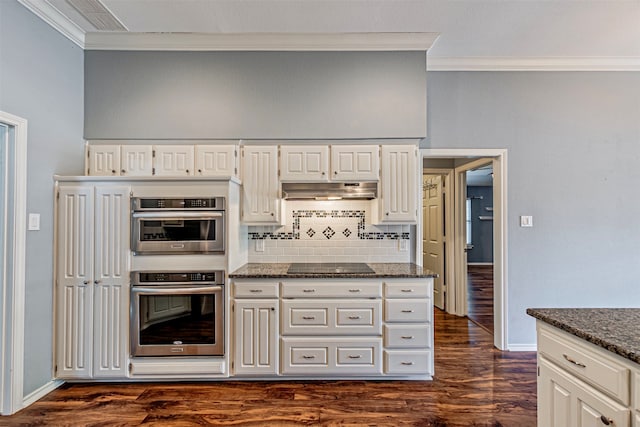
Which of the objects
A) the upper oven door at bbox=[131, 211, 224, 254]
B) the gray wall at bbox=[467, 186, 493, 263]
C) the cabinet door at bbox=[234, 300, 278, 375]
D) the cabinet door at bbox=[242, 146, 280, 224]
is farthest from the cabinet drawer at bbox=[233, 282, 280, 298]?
the gray wall at bbox=[467, 186, 493, 263]

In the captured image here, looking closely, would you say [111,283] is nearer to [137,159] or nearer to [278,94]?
[137,159]

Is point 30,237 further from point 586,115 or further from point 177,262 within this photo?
point 586,115

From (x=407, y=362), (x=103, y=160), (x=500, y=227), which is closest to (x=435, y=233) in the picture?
(x=500, y=227)

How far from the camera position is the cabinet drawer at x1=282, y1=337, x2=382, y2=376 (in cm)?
273

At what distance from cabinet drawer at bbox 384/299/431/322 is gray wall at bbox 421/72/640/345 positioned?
1223 mm

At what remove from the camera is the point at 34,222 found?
250 centimetres

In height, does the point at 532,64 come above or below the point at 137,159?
above

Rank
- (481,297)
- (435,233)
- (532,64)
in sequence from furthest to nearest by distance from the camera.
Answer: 1. (481,297)
2. (435,233)
3. (532,64)

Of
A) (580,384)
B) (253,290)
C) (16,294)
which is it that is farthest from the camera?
(253,290)

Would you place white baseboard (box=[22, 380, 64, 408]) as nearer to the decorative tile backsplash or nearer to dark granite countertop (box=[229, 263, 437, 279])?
dark granite countertop (box=[229, 263, 437, 279])

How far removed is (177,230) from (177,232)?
0.02 metres

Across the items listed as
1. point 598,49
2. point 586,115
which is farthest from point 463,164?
point 598,49

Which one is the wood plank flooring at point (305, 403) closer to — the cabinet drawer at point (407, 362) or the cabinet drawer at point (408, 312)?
the cabinet drawer at point (407, 362)

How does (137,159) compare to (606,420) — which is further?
(137,159)
